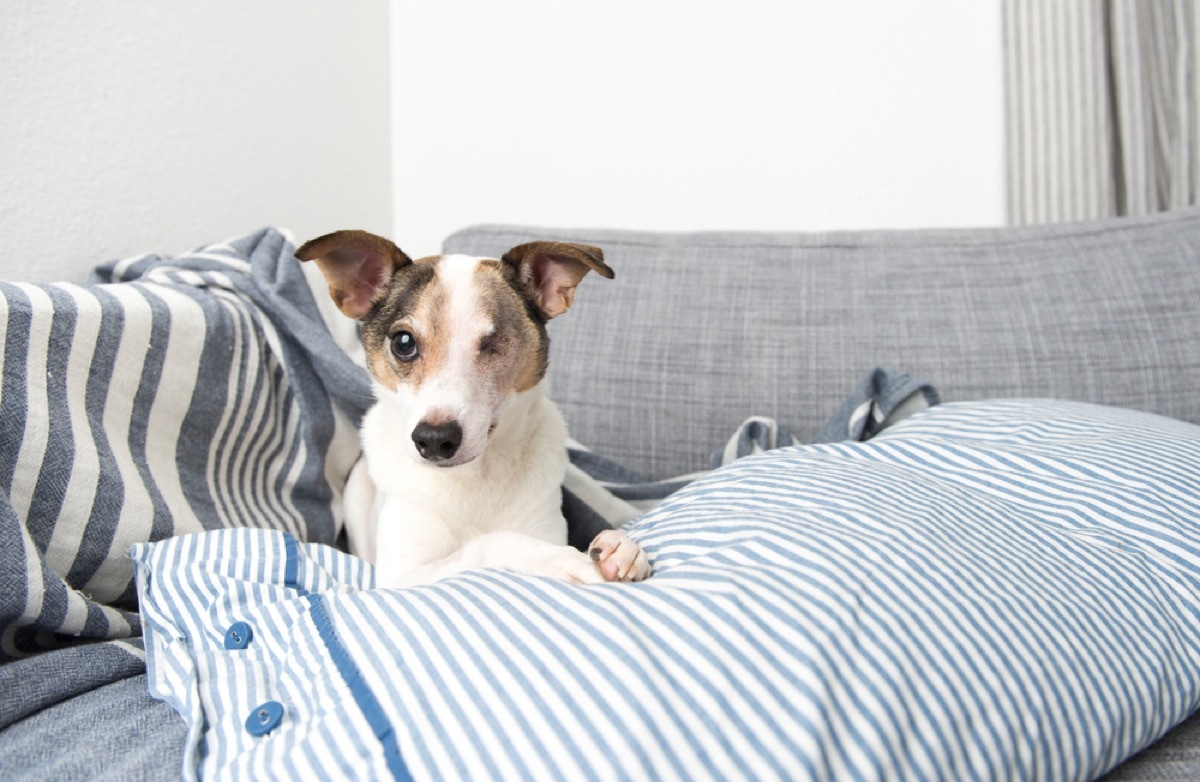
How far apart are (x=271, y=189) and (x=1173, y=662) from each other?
6.76 ft

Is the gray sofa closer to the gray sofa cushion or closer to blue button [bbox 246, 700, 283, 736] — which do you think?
the gray sofa cushion

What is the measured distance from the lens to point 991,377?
1.73 metres

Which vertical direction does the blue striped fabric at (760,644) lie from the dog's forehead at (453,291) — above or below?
below

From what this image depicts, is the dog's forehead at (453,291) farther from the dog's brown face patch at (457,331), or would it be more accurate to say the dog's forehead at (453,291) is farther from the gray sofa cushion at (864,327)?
the gray sofa cushion at (864,327)

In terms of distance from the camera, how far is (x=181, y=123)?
1.80m

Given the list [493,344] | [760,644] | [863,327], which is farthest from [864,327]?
[760,644]

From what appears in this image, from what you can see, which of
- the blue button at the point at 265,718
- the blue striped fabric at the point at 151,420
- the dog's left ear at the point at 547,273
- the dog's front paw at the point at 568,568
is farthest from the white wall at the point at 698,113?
the blue button at the point at 265,718

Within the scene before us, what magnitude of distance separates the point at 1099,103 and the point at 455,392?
1.93 meters

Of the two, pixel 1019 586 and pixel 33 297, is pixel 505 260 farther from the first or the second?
pixel 1019 586

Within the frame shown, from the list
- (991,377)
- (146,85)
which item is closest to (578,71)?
(146,85)

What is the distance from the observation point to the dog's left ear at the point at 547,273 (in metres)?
1.39

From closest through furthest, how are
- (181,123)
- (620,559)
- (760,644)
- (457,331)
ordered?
(760,644) → (620,559) → (457,331) → (181,123)

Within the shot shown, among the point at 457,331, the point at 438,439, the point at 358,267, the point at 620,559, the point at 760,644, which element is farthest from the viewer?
the point at 358,267

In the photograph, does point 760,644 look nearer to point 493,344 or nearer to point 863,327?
point 493,344
